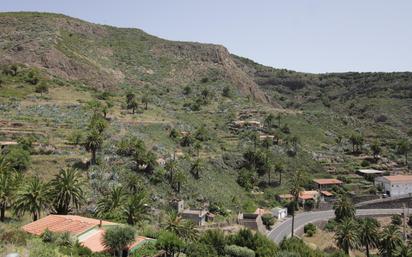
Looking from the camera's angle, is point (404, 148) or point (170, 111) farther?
point (170, 111)

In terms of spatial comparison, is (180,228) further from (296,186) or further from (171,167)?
(296,186)

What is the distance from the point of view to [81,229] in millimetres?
32844

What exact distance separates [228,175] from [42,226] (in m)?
51.2

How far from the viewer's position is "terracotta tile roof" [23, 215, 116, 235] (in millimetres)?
32191

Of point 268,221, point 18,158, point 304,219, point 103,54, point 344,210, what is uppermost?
point 103,54

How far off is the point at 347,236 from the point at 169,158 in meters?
34.4

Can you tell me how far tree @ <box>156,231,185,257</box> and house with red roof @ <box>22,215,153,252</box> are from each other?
145 centimetres

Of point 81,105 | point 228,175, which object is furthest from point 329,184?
point 81,105

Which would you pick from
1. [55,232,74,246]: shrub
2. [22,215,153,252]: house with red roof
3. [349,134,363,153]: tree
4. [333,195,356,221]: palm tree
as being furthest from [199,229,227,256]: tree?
[349,134,363,153]: tree

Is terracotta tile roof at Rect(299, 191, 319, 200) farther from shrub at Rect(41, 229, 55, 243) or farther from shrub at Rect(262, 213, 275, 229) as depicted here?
shrub at Rect(41, 229, 55, 243)

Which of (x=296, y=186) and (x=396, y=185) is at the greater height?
(x=296, y=186)

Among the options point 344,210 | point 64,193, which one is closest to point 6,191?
point 64,193

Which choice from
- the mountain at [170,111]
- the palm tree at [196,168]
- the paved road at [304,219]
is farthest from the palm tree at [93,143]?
the paved road at [304,219]

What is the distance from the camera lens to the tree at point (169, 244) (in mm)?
34469
